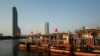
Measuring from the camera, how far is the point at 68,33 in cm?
4819

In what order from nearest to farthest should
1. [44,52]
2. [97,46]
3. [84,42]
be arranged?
[97,46], [84,42], [44,52]

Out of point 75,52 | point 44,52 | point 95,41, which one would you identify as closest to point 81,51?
point 75,52

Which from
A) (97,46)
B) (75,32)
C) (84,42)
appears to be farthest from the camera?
(75,32)

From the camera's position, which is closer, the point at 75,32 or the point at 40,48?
the point at 75,32

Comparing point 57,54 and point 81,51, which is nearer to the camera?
point 81,51

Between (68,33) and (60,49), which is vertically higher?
(68,33)

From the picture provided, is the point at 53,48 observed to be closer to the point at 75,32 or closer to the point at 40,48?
the point at 75,32

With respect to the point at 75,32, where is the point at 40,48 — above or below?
below

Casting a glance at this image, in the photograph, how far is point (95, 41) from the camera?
109 feet

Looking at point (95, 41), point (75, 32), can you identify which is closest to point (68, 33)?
point (75, 32)

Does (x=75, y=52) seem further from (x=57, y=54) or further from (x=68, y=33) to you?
(x=68, y=33)

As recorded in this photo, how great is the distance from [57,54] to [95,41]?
7.26 meters

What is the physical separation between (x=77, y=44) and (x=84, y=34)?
4440 millimetres

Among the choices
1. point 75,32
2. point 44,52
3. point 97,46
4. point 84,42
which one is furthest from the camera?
point 44,52
